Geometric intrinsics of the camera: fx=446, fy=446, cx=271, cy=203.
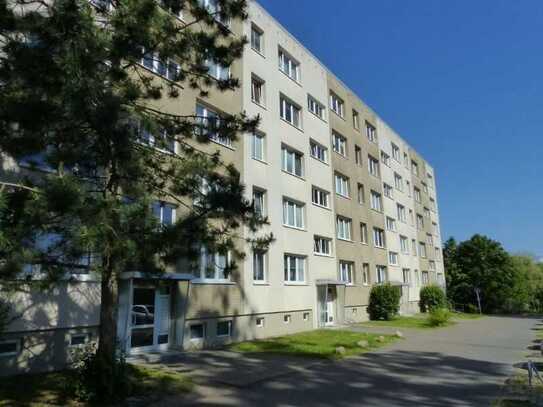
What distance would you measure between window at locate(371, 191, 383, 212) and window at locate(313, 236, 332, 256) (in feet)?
29.7

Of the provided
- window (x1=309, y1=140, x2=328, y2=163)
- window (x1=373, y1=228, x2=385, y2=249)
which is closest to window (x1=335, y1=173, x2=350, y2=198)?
window (x1=309, y1=140, x2=328, y2=163)

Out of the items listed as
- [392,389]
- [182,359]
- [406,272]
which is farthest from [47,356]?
[406,272]

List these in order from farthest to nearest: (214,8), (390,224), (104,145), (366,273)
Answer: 1. (390,224)
2. (366,273)
3. (214,8)
4. (104,145)

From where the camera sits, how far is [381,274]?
33562mm

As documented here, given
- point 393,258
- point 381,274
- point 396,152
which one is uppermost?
point 396,152

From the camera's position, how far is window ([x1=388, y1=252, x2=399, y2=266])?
3585 centimetres

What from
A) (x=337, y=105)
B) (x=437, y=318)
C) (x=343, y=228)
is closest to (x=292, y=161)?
(x=343, y=228)

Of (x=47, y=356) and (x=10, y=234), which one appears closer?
(x=10, y=234)

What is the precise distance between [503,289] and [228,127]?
164 feet

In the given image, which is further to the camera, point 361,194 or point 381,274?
point 381,274

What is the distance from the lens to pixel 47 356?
10891 millimetres

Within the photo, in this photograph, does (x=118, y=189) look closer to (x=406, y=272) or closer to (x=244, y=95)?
(x=244, y=95)

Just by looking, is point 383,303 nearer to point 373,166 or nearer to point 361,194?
point 361,194

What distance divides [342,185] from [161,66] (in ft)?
70.9
